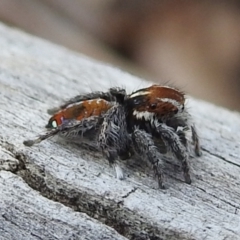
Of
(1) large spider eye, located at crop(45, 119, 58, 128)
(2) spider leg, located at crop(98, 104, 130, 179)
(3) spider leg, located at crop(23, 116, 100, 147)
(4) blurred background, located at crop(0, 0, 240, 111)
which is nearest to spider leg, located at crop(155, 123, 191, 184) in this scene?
(2) spider leg, located at crop(98, 104, 130, 179)

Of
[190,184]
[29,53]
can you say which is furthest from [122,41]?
[190,184]

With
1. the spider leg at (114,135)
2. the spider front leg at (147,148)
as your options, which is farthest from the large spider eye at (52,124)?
the spider front leg at (147,148)

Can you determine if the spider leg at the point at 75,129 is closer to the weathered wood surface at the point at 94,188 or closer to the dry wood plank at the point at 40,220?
the weathered wood surface at the point at 94,188

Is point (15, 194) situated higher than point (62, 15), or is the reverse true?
point (62, 15)

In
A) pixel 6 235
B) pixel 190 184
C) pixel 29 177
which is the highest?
pixel 190 184

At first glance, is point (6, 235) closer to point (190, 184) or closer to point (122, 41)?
point (190, 184)
